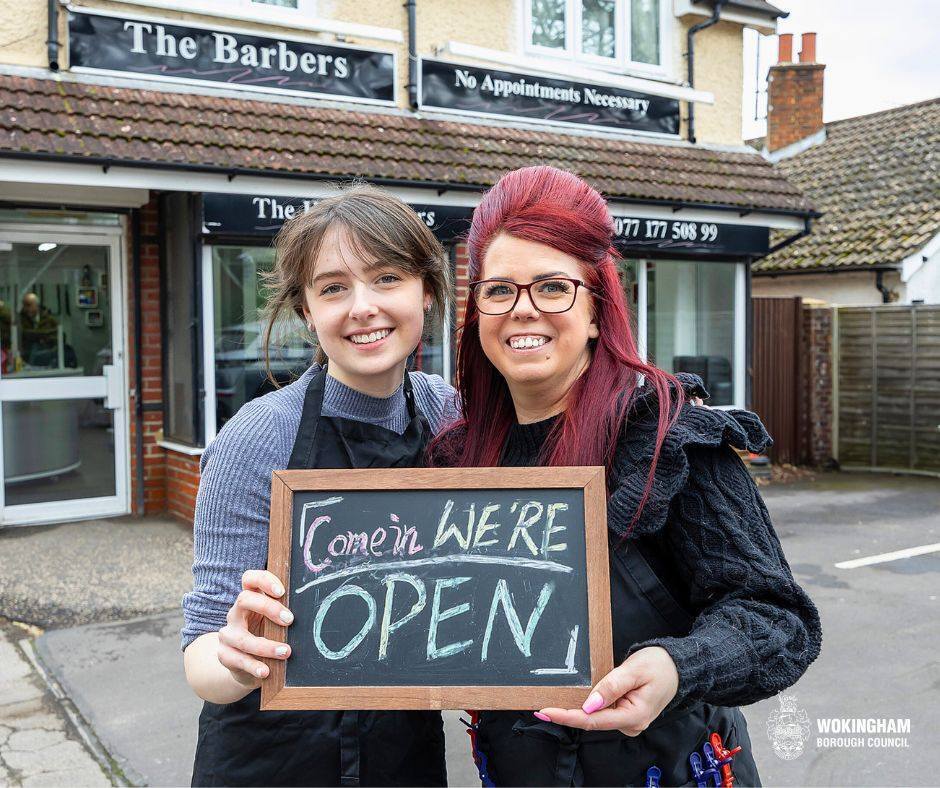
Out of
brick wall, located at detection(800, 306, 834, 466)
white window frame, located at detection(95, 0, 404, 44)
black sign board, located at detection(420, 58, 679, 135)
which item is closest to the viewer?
white window frame, located at detection(95, 0, 404, 44)

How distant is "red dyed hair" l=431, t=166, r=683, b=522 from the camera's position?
164cm

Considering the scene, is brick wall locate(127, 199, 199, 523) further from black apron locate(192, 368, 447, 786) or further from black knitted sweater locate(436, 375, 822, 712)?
black knitted sweater locate(436, 375, 822, 712)

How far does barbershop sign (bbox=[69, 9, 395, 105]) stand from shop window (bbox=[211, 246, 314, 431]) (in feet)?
4.47

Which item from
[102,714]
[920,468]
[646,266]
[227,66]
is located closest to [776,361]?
[920,468]

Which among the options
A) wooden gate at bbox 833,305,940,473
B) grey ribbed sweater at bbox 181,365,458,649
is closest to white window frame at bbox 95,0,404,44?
grey ribbed sweater at bbox 181,365,458,649

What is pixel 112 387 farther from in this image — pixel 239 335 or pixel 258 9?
pixel 258 9

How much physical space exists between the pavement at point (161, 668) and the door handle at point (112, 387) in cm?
97

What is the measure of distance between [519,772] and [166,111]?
601cm

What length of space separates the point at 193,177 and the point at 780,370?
7910 millimetres

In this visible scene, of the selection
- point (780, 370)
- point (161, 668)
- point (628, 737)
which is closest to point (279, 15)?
point (161, 668)

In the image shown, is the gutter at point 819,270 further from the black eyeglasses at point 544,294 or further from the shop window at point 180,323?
the black eyeglasses at point 544,294

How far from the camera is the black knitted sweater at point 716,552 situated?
1.45m

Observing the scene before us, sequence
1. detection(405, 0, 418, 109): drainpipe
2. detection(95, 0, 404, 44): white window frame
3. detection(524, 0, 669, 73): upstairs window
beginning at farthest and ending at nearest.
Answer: detection(524, 0, 669, 73): upstairs window
detection(405, 0, 418, 109): drainpipe
detection(95, 0, 404, 44): white window frame

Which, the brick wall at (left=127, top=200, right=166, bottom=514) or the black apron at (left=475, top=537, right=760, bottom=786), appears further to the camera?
the brick wall at (left=127, top=200, right=166, bottom=514)
